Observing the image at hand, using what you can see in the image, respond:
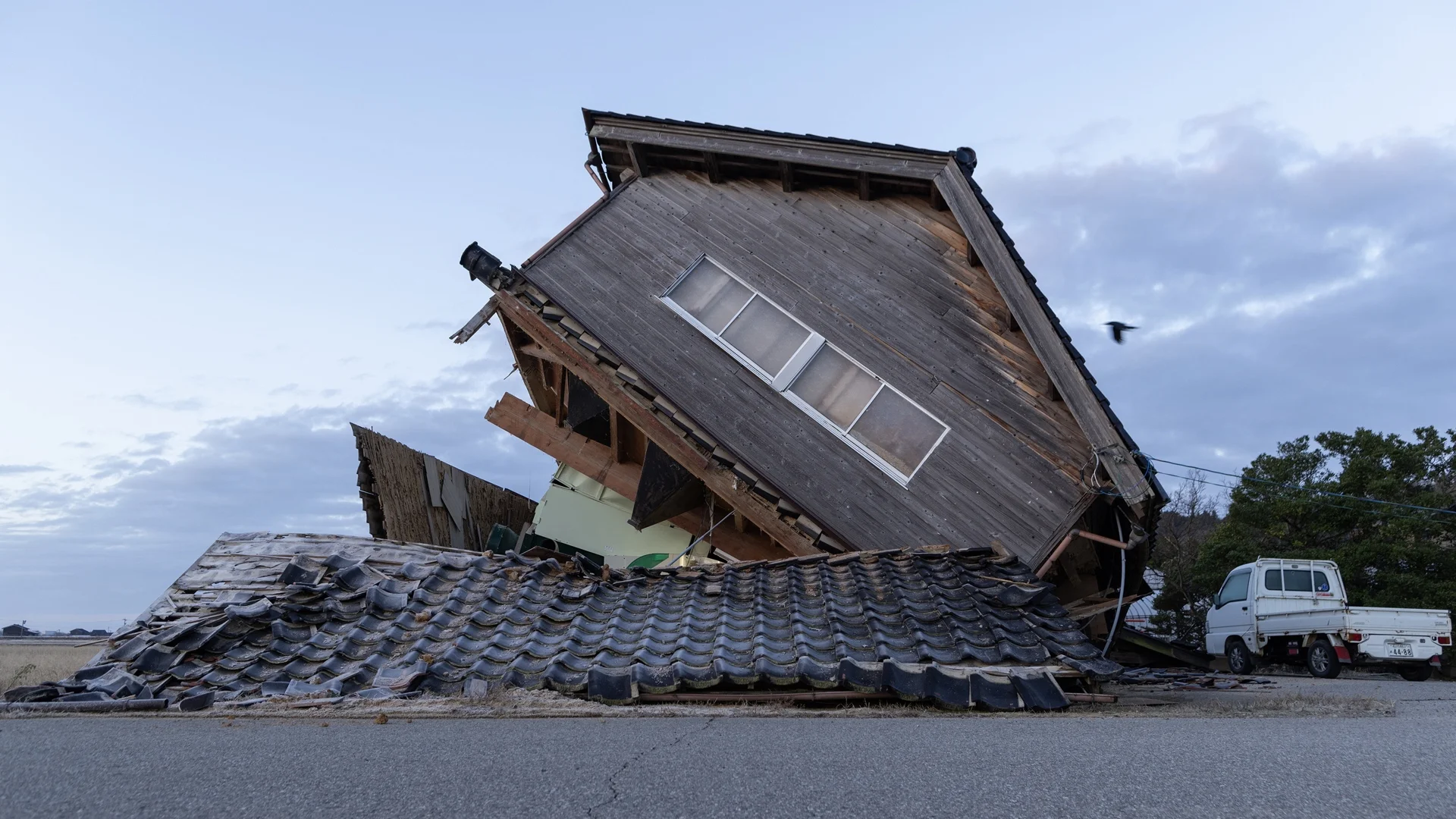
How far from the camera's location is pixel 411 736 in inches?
173

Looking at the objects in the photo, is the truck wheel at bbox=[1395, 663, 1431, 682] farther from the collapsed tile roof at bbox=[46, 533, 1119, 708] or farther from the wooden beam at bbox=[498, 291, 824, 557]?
the wooden beam at bbox=[498, 291, 824, 557]

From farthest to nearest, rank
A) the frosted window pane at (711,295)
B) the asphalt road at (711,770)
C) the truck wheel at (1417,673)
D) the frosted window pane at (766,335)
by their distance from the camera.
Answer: the truck wheel at (1417,673) → the frosted window pane at (711,295) → the frosted window pane at (766,335) → the asphalt road at (711,770)

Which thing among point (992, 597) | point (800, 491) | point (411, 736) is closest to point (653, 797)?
point (411, 736)

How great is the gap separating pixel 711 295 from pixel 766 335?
3.10ft

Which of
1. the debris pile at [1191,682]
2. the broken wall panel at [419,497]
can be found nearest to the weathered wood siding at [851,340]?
the debris pile at [1191,682]

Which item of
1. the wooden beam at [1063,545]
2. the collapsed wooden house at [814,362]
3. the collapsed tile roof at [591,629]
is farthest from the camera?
the collapsed wooden house at [814,362]

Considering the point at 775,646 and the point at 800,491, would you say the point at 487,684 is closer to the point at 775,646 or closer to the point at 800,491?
the point at 775,646

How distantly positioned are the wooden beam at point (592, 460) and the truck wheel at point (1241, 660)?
9.61 m

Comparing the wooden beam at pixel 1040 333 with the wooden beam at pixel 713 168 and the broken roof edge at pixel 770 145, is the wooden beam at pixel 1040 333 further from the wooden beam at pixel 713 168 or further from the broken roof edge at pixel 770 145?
the wooden beam at pixel 713 168

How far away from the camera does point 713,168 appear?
12.3m

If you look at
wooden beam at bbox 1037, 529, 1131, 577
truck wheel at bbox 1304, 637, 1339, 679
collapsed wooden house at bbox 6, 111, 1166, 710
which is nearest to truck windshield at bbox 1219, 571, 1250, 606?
truck wheel at bbox 1304, 637, 1339, 679

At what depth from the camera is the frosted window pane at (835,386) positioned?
10500 millimetres

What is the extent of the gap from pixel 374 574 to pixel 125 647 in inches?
74.7

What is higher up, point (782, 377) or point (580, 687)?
point (782, 377)
